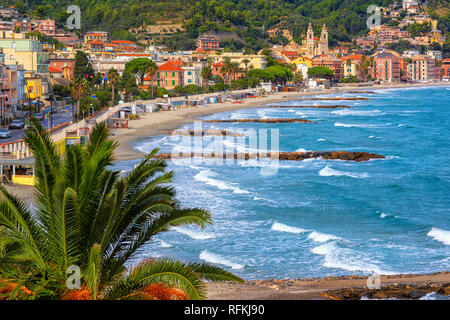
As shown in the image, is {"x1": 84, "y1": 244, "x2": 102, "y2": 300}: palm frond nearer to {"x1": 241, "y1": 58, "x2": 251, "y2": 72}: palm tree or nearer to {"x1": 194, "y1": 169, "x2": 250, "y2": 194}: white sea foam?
{"x1": 194, "y1": 169, "x2": 250, "y2": 194}: white sea foam

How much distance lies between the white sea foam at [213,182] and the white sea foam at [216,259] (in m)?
11.9

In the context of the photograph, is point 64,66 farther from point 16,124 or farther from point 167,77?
point 16,124

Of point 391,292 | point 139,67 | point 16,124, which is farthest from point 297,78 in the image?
point 391,292

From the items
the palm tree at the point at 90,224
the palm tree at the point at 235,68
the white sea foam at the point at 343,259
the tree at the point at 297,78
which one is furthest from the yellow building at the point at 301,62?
the palm tree at the point at 90,224

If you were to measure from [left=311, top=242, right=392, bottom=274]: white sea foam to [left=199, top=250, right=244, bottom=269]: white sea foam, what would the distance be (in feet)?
9.91

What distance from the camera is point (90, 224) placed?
11812mm

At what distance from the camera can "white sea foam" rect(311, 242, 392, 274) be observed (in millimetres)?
23094

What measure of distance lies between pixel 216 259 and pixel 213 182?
15343mm

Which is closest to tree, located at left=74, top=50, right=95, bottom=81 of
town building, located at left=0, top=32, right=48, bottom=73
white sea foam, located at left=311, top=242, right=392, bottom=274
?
town building, located at left=0, top=32, right=48, bottom=73

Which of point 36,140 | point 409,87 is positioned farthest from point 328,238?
point 409,87

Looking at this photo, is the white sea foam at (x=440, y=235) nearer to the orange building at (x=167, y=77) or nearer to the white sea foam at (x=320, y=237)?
the white sea foam at (x=320, y=237)

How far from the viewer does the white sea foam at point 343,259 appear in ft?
75.8

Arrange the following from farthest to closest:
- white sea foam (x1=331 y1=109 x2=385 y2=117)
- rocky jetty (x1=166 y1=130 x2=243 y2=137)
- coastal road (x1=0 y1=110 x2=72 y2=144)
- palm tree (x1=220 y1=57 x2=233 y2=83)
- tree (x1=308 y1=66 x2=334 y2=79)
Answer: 1. tree (x1=308 y1=66 x2=334 y2=79)
2. palm tree (x1=220 y1=57 x2=233 y2=83)
3. white sea foam (x1=331 y1=109 x2=385 y2=117)
4. rocky jetty (x1=166 y1=130 x2=243 y2=137)
5. coastal road (x1=0 y1=110 x2=72 y2=144)
